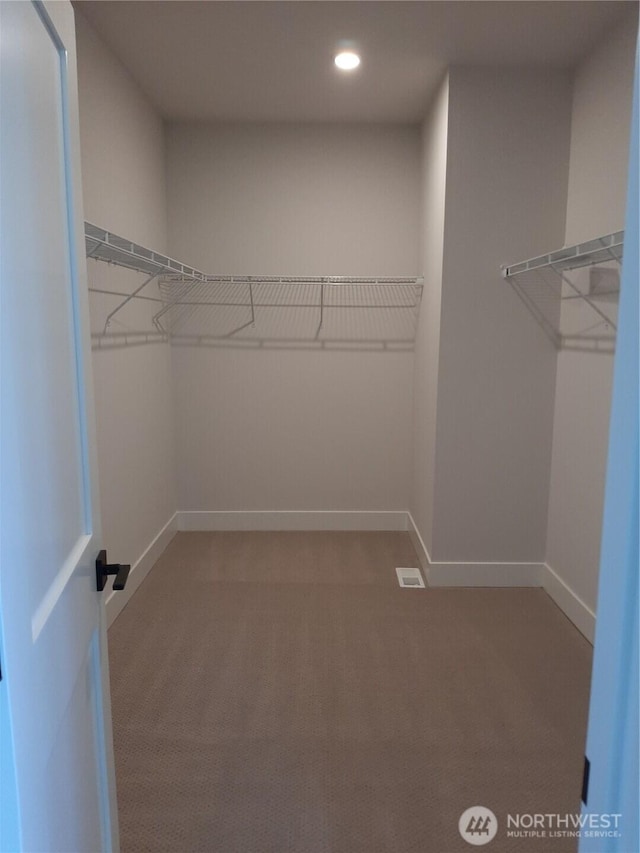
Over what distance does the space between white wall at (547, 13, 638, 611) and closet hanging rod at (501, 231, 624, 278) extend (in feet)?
0.43

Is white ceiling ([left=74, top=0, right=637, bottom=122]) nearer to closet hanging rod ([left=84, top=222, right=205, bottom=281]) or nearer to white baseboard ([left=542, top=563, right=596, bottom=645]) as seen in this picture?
closet hanging rod ([left=84, top=222, right=205, bottom=281])

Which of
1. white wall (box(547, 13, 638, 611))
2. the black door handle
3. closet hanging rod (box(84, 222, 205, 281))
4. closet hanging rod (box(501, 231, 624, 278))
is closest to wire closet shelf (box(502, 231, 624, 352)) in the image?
closet hanging rod (box(501, 231, 624, 278))

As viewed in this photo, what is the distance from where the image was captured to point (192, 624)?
9.14 feet

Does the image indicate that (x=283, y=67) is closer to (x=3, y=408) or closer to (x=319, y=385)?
(x=319, y=385)

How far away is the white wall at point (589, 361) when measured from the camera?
240 cm

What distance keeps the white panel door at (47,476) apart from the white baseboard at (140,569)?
152 cm

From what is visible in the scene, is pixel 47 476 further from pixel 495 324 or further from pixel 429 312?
pixel 429 312

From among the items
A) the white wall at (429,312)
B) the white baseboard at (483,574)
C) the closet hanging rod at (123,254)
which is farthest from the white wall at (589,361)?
the closet hanging rod at (123,254)

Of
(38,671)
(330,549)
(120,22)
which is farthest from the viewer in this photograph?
(330,549)

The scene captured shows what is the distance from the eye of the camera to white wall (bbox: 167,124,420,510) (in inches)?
147

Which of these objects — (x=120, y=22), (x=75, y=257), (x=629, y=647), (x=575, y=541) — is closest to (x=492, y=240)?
(x=575, y=541)

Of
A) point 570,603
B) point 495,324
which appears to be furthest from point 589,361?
point 570,603

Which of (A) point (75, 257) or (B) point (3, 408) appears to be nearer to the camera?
(B) point (3, 408)

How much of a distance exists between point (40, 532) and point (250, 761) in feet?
4.54
